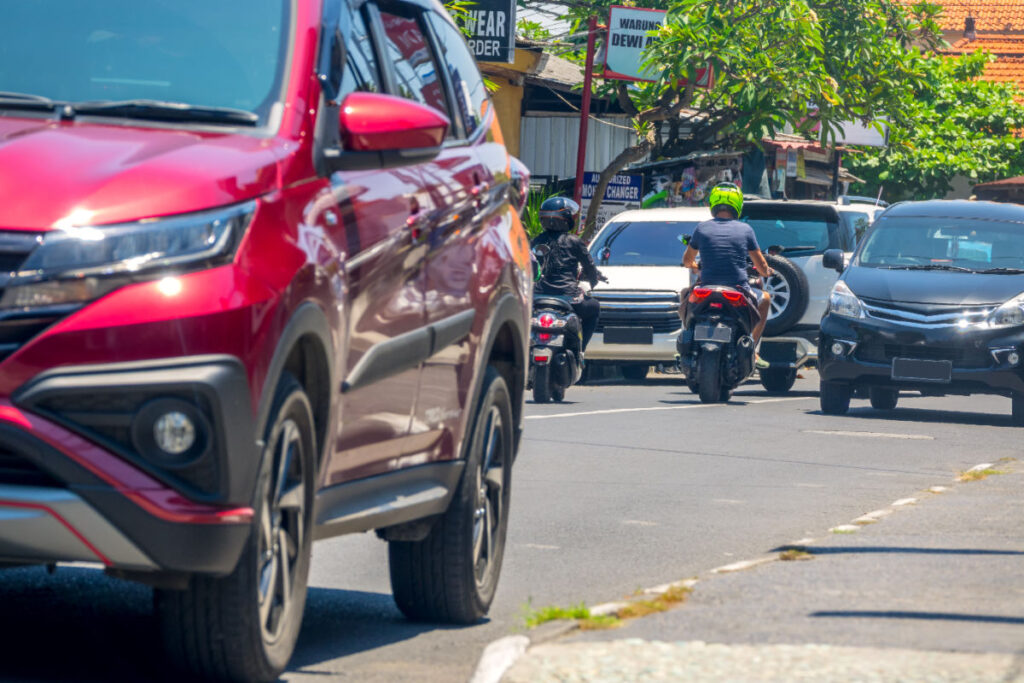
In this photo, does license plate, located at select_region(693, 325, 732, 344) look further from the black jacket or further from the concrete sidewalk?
the concrete sidewalk

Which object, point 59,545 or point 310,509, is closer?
point 59,545

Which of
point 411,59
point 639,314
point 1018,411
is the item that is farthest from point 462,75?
point 639,314

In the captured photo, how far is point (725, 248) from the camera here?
54.6 ft

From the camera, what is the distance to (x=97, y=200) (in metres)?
4.25

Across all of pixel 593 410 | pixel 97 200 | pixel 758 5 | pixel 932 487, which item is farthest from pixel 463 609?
pixel 758 5

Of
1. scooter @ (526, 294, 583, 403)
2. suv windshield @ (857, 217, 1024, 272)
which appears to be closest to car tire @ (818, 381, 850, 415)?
suv windshield @ (857, 217, 1024, 272)

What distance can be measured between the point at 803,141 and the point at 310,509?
118ft

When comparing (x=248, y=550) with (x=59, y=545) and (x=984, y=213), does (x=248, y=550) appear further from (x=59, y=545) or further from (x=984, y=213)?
(x=984, y=213)

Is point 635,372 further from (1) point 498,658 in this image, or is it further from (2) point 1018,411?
(1) point 498,658

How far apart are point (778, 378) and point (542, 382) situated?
4044mm

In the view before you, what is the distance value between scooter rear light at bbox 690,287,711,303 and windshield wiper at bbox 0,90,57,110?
12.0 metres

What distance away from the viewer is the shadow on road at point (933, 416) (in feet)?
52.1

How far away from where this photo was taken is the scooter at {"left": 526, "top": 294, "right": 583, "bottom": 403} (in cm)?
1611

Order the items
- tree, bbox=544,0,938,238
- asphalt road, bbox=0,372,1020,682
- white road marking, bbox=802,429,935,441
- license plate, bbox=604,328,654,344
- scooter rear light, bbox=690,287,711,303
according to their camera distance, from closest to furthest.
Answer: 1. asphalt road, bbox=0,372,1020,682
2. white road marking, bbox=802,429,935,441
3. scooter rear light, bbox=690,287,711,303
4. license plate, bbox=604,328,654,344
5. tree, bbox=544,0,938,238
